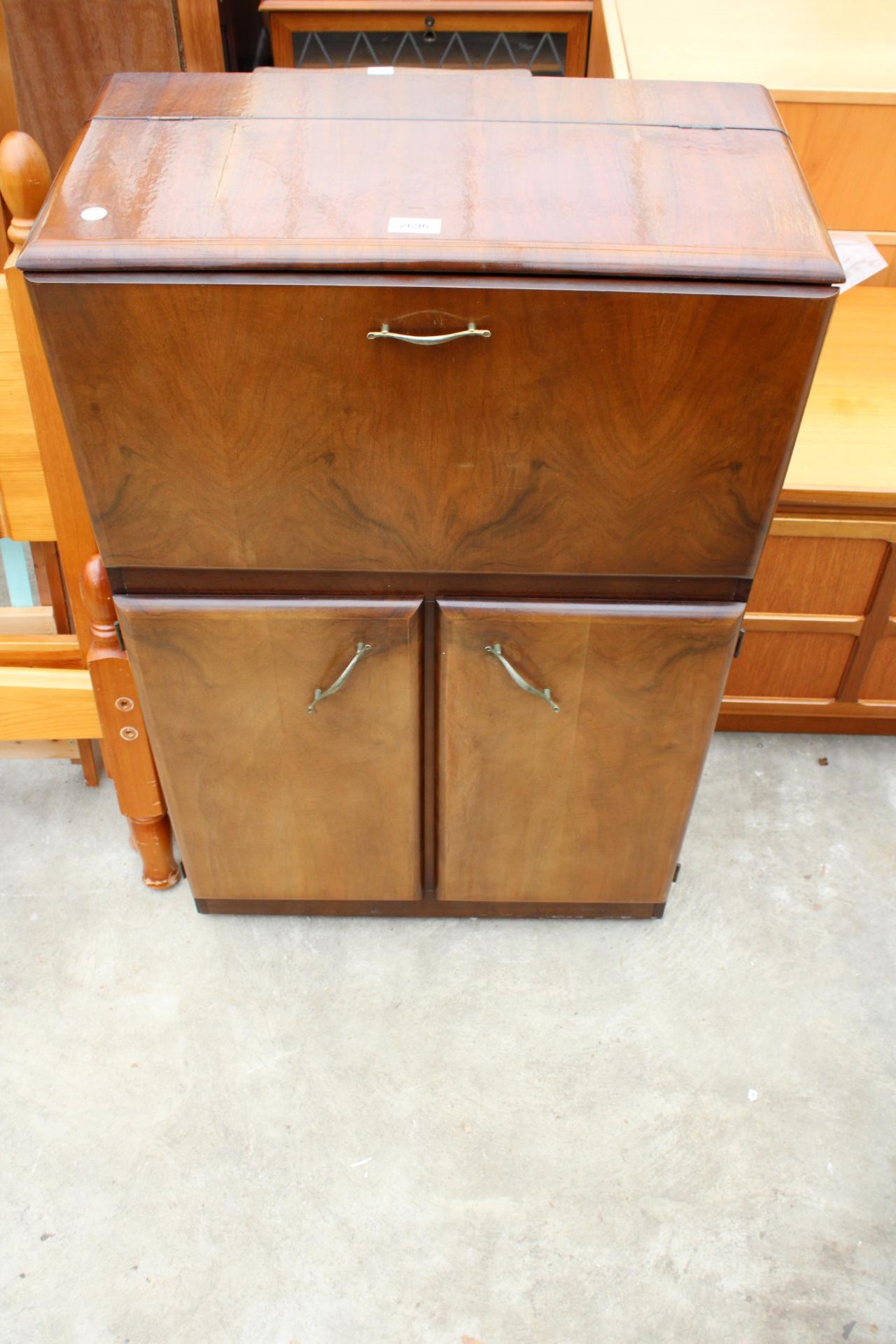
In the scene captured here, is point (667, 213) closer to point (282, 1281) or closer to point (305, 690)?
point (305, 690)

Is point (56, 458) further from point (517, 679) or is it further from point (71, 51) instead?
point (71, 51)

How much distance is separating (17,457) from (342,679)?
1.90ft

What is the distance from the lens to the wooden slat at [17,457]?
1343 mm

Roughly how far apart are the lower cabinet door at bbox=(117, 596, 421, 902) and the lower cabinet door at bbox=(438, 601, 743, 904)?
0.07 m

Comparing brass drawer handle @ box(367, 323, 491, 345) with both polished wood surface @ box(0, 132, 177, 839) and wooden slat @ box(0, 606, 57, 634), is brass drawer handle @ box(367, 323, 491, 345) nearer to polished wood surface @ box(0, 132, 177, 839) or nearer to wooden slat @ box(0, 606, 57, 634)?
polished wood surface @ box(0, 132, 177, 839)

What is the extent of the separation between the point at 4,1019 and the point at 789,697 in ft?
4.72

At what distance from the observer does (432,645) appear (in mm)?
1322

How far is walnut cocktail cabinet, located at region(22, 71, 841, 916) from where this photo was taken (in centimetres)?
101

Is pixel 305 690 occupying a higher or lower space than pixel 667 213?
lower

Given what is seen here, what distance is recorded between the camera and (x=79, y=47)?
1.88 metres

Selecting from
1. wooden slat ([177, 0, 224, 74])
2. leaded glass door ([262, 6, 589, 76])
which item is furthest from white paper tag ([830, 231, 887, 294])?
wooden slat ([177, 0, 224, 74])

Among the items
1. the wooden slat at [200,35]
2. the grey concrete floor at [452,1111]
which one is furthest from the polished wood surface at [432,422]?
the wooden slat at [200,35]

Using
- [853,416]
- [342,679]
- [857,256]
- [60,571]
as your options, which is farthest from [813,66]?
[60,571]

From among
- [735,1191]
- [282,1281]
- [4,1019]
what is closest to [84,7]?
[4,1019]
